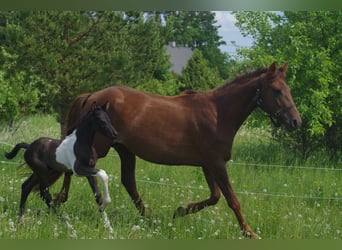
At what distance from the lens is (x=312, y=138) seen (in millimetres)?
8359

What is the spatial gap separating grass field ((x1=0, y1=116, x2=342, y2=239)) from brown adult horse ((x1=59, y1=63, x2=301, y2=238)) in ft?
1.02

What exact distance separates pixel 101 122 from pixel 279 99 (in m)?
1.68

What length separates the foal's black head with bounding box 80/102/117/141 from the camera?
4.77 meters

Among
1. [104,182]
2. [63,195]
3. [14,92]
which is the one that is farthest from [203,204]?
[14,92]

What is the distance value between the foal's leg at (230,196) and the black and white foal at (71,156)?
110 cm

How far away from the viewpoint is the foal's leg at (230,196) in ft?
16.6

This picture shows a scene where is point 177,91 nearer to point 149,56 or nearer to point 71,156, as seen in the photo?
point 149,56

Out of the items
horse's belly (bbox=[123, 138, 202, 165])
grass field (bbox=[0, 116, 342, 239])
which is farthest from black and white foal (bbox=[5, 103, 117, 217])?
horse's belly (bbox=[123, 138, 202, 165])

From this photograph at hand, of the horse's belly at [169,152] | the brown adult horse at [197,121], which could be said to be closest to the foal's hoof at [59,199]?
the brown adult horse at [197,121]

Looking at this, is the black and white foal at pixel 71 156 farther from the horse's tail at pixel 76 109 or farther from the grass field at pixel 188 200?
the horse's tail at pixel 76 109

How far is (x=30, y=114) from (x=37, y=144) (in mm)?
2786

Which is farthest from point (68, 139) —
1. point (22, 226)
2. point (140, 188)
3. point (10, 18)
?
point (10, 18)

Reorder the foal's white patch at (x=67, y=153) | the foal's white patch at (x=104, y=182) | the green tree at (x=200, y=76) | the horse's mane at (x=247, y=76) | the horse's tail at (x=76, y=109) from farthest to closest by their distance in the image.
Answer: the green tree at (x=200, y=76), the horse's tail at (x=76, y=109), the horse's mane at (x=247, y=76), the foal's white patch at (x=67, y=153), the foal's white patch at (x=104, y=182)

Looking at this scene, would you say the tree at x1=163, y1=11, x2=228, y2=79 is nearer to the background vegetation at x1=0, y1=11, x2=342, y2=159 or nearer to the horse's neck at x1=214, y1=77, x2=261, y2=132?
the background vegetation at x1=0, y1=11, x2=342, y2=159
